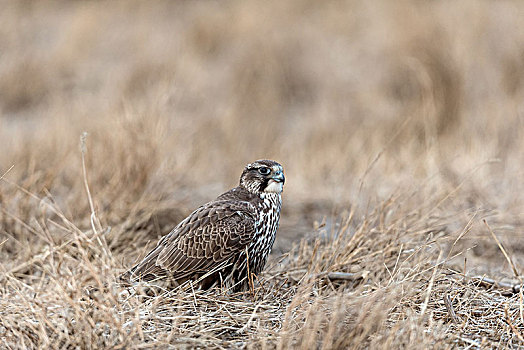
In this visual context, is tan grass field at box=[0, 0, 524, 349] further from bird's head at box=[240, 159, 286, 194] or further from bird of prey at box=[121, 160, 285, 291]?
bird's head at box=[240, 159, 286, 194]

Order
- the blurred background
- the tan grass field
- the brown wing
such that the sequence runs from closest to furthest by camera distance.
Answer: the tan grass field → the brown wing → the blurred background

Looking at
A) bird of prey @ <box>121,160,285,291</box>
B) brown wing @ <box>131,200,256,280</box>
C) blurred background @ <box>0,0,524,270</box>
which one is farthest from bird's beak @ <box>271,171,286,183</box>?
blurred background @ <box>0,0,524,270</box>

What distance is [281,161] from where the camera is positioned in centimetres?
691

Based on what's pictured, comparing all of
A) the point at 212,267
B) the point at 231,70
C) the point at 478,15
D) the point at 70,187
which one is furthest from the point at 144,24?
the point at 212,267

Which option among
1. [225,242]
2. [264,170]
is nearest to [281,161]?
[264,170]

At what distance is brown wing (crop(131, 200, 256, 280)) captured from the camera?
287 centimetres

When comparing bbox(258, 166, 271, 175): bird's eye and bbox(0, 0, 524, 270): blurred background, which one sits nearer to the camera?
bbox(258, 166, 271, 175): bird's eye

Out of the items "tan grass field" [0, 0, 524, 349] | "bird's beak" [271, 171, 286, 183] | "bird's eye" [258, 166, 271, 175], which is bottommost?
"tan grass field" [0, 0, 524, 349]

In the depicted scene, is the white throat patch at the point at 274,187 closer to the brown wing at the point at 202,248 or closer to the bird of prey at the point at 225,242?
the bird of prey at the point at 225,242

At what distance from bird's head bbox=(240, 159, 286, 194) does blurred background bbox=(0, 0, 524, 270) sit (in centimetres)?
59

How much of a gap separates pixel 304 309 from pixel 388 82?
21.9 feet

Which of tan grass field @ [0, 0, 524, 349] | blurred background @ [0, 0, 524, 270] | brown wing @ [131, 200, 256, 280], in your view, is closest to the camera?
tan grass field @ [0, 0, 524, 349]

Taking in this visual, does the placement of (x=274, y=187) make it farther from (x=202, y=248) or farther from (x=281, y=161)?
(x=281, y=161)

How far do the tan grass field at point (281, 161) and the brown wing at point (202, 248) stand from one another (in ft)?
0.48
